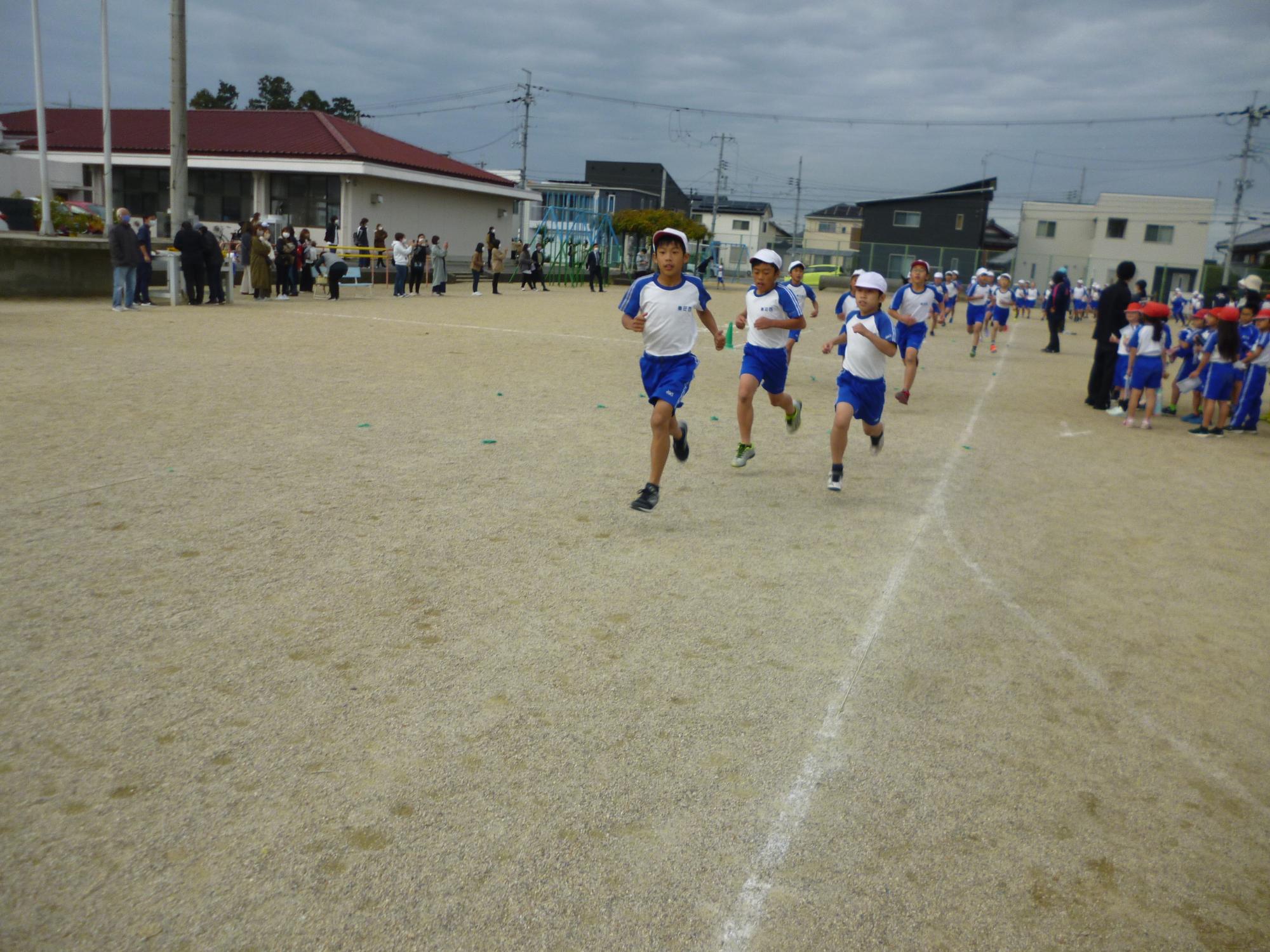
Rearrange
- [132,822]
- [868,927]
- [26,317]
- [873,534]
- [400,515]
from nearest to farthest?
1. [868,927]
2. [132,822]
3. [400,515]
4. [873,534]
5. [26,317]

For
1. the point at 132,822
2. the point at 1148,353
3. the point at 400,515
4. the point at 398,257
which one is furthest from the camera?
the point at 398,257

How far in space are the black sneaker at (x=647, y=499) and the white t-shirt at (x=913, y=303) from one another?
256 inches

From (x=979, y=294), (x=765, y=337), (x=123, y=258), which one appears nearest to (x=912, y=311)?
(x=765, y=337)

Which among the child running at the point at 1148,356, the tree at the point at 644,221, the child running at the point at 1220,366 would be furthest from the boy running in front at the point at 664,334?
the tree at the point at 644,221

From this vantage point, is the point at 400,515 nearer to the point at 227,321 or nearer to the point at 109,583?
the point at 109,583

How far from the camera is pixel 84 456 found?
7605 mm

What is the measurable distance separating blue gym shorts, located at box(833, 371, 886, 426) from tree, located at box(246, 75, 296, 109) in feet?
248

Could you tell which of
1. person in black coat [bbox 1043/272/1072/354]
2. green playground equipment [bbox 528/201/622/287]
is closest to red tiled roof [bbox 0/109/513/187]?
green playground equipment [bbox 528/201/622/287]

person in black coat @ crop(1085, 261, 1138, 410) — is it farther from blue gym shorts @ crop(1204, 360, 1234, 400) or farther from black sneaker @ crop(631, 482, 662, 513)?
black sneaker @ crop(631, 482, 662, 513)

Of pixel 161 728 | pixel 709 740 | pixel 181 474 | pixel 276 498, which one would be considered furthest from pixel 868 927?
pixel 181 474

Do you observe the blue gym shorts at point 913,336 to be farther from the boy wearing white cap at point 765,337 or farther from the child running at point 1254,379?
the boy wearing white cap at point 765,337

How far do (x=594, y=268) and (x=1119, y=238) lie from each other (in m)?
47.2

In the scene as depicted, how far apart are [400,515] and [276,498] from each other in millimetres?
910

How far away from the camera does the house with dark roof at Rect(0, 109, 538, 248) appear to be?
3403 centimetres
